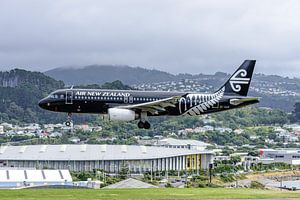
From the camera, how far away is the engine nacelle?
80.0 metres

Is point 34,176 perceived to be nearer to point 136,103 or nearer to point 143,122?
point 136,103

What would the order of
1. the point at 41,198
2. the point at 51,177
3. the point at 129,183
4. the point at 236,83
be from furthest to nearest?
the point at 51,177, the point at 129,183, the point at 236,83, the point at 41,198

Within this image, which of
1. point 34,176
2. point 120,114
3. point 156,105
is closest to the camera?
point 120,114

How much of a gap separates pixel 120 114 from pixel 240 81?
595 inches

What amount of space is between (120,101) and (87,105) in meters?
3.35

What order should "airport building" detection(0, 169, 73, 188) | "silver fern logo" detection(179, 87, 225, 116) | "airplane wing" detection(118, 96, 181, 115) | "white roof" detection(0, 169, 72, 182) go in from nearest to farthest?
"airplane wing" detection(118, 96, 181, 115) < "silver fern logo" detection(179, 87, 225, 116) < "airport building" detection(0, 169, 73, 188) < "white roof" detection(0, 169, 72, 182)

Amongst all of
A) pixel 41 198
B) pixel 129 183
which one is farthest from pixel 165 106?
pixel 129 183

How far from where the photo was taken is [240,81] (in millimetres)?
88062

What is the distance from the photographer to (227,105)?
84125 mm

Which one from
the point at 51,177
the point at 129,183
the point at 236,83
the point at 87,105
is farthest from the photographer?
the point at 51,177

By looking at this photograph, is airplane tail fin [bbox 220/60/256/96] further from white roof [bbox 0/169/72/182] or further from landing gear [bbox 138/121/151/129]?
white roof [bbox 0/169/72/182]

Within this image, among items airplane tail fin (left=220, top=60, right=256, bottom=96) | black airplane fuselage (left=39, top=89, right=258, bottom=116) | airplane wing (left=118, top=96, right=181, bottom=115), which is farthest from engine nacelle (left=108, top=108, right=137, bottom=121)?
airplane tail fin (left=220, top=60, right=256, bottom=96)

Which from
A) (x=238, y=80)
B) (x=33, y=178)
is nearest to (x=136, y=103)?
(x=238, y=80)

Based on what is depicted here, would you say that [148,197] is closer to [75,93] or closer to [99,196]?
[99,196]
